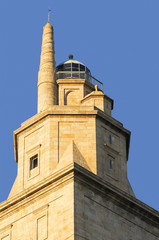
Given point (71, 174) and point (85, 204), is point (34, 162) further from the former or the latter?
point (85, 204)

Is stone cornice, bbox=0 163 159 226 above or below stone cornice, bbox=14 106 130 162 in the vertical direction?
below

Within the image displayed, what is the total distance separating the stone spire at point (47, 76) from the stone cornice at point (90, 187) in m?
8.37

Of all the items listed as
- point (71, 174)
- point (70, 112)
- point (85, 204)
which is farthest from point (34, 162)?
point (85, 204)

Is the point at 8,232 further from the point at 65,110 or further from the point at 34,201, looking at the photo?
the point at 65,110

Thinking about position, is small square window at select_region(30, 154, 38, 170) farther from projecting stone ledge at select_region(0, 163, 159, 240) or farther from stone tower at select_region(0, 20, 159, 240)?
projecting stone ledge at select_region(0, 163, 159, 240)

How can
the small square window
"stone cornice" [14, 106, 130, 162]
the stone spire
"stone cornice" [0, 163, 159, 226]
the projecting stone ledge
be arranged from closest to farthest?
1. the projecting stone ledge
2. "stone cornice" [0, 163, 159, 226]
3. the small square window
4. "stone cornice" [14, 106, 130, 162]
5. the stone spire

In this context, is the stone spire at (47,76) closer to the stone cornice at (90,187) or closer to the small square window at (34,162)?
the small square window at (34,162)

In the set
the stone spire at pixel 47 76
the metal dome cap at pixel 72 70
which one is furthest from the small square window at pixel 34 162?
the metal dome cap at pixel 72 70

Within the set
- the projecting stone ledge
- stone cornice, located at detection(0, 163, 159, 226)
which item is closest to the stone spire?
stone cornice, located at detection(0, 163, 159, 226)

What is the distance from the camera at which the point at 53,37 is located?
70000mm

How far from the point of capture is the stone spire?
2581 inches

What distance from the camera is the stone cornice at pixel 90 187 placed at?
2265 inches

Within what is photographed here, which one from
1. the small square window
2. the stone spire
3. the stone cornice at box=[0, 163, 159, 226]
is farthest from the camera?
the stone spire

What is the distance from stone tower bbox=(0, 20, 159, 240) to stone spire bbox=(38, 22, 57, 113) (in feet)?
0.26
